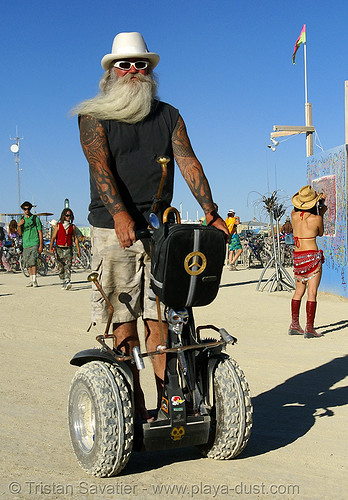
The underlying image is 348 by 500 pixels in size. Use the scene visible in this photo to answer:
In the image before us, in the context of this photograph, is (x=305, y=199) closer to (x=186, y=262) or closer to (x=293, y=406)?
(x=293, y=406)

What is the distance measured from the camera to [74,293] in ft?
46.4

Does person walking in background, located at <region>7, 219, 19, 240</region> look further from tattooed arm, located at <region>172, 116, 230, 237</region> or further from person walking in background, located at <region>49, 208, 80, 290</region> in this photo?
tattooed arm, located at <region>172, 116, 230, 237</region>

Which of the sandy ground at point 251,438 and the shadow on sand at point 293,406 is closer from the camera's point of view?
the sandy ground at point 251,438

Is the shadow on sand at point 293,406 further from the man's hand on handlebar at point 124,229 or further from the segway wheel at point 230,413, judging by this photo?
the man's hand on handlebar at point 124,229

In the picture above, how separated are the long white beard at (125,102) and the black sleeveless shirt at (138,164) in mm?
50

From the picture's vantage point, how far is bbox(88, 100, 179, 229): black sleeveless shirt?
3.67 m

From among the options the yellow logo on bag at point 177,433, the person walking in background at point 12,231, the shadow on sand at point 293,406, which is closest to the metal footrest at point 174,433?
the yellow logo on bag at point 177,433

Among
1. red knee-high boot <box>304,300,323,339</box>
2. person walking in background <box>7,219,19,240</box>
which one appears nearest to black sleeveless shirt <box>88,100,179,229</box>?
red knee-high boot <box>304,300,323,339</box>

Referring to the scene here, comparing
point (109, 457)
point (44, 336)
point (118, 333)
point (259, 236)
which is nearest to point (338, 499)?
point (109, 457)

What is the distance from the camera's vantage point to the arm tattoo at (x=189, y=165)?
3811 millimetres

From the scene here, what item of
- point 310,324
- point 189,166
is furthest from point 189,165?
point 310,324

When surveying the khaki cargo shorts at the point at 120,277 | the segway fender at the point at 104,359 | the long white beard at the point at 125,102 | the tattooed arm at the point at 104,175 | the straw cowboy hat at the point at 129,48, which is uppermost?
the straw cowboy hat at the point at 129,48

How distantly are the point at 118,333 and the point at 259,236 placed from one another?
70.9 ft

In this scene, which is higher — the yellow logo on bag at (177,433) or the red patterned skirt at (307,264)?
the red patterned skirt at (307,264)
